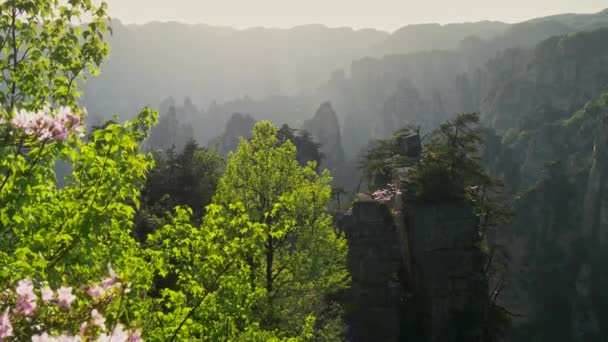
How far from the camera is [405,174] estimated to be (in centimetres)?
3353

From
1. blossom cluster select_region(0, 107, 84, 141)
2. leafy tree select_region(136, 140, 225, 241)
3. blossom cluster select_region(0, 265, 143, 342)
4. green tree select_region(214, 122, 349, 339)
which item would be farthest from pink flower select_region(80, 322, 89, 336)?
leafy tree select_region(136, 140, 225, 241)

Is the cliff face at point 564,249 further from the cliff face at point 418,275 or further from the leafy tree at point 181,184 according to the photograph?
the leafy tree at point 181,184

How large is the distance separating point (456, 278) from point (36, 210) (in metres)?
27.7

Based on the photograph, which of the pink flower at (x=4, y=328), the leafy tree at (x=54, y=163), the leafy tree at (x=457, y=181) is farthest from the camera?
the leafy tree at (x=457, y=181)

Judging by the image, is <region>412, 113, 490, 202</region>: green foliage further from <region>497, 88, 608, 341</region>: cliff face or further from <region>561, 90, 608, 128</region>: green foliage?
<region>561, 90, 608, 128</region>: green foliage

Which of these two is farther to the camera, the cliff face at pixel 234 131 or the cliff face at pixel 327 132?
the cliff face at pixel 327 132

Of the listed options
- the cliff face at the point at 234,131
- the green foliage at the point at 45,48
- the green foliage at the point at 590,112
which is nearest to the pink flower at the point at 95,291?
the green foliage at the point at 45,48

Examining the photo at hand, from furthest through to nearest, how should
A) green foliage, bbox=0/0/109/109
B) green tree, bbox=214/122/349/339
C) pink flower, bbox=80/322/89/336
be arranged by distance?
1. green tree, bbox=214/122/349/339
2. green foliage, bbox=0/0/109/109
3. pink flower, bbox=80/322/89/336

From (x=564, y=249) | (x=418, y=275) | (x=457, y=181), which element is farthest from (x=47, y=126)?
(x=564, y=249)

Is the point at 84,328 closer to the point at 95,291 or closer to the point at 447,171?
the point at 95,291

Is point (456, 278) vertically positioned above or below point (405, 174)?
below

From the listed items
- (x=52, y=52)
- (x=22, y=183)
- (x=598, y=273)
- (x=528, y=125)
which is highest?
(x=528, y=125)

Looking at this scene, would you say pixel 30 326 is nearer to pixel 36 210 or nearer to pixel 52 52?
pixel 36 210

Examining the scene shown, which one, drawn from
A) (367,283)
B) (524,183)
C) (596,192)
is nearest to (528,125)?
(524,183)
